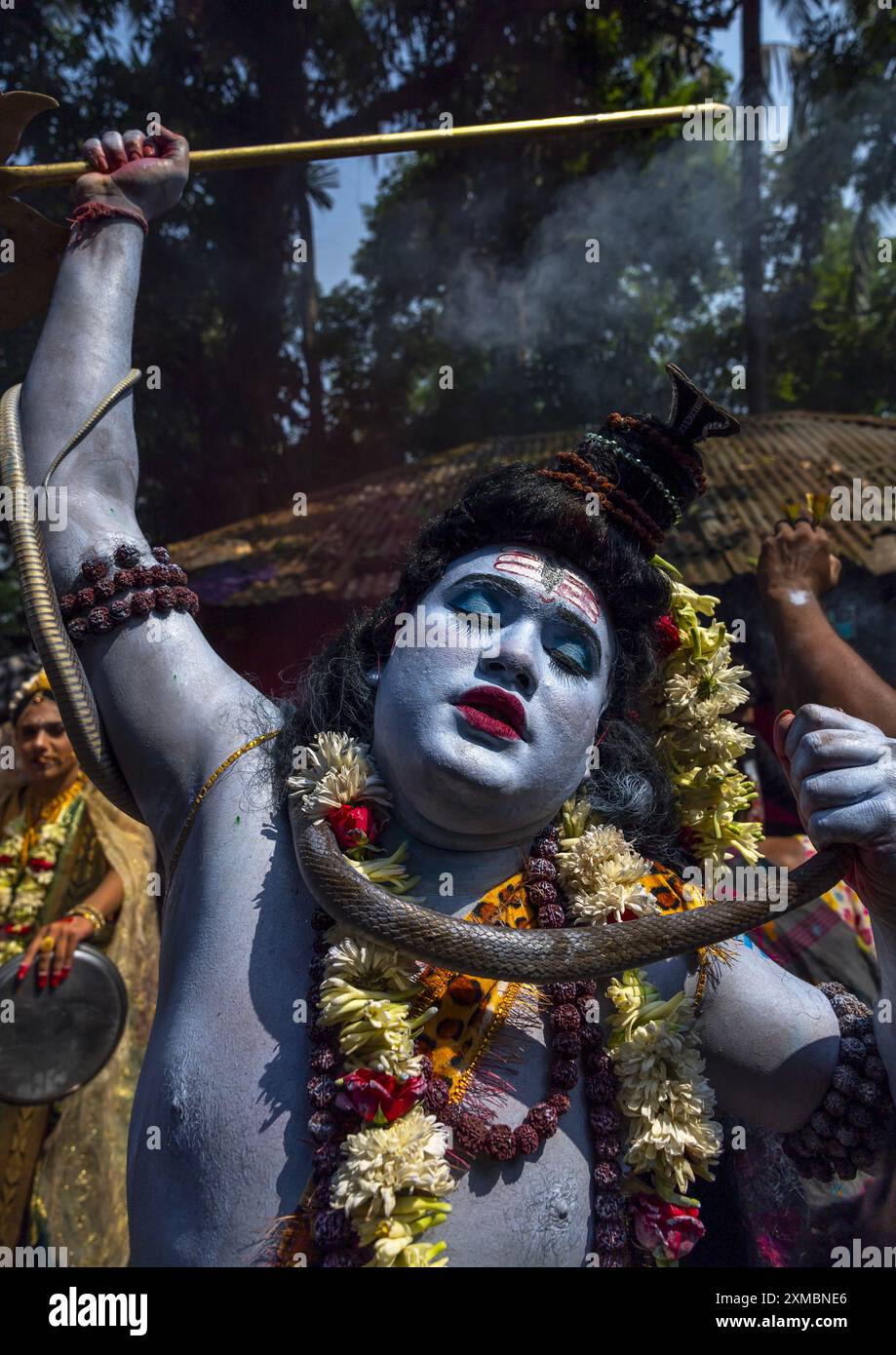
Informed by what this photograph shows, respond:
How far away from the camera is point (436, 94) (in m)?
7.50

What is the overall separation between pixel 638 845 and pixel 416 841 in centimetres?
53

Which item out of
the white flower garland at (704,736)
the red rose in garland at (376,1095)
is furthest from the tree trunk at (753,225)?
the red rose in garland at (376,1095)

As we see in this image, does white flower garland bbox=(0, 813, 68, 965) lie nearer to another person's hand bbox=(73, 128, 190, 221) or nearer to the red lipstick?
another person's hand bbox=(73, 128, 190, 221)

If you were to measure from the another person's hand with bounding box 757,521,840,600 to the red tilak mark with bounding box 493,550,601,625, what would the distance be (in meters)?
1.33

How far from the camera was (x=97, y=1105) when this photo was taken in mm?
4836

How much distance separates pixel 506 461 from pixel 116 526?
367 cm

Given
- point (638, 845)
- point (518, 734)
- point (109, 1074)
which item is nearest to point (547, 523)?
point (518, 734)

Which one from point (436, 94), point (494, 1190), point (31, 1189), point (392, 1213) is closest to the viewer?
point (392, 1213)

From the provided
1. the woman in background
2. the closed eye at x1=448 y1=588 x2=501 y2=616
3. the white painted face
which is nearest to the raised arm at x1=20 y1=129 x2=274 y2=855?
the white painted face

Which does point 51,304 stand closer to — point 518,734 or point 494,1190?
point 518,734

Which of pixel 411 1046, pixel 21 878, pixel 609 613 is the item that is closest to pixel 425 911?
pixel 411 1046

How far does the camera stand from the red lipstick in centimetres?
210

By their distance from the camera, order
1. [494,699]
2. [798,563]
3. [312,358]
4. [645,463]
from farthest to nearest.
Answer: [312,358]
[798,563]
[645,463]
[494,699]

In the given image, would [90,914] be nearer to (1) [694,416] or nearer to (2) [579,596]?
(2) [579,596]
